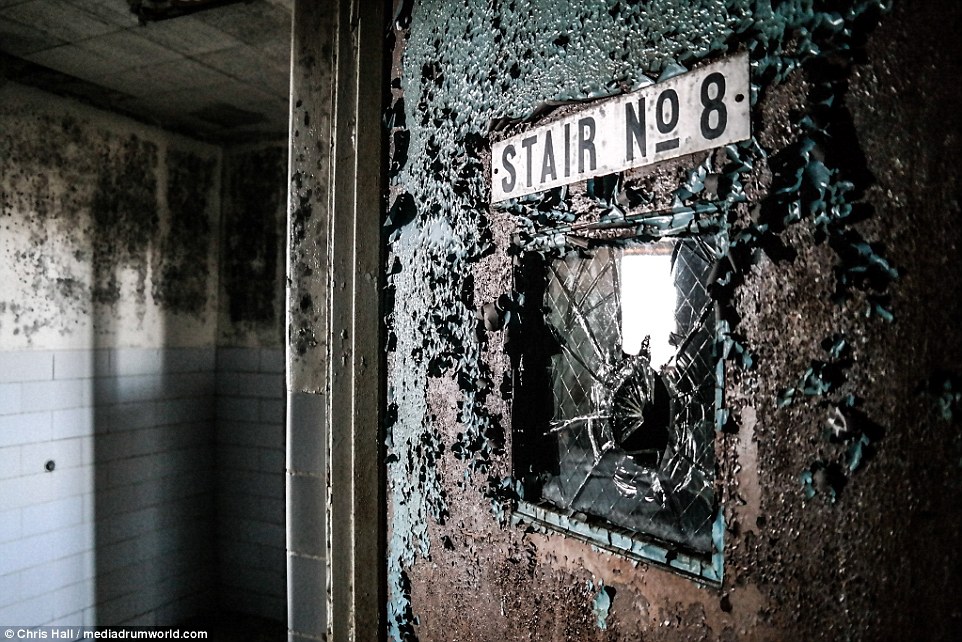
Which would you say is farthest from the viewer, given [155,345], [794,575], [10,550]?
[155,345]

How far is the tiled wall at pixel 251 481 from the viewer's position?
164 inches

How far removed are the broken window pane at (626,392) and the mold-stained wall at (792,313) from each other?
2.9 inches

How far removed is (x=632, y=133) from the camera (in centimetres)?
115

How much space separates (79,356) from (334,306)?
8.69ft

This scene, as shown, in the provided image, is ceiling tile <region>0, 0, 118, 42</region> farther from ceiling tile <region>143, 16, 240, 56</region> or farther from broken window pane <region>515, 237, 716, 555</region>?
broken window pane <region>515, 237, 716, 555</region>

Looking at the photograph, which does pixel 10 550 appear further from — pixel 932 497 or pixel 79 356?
pixel 932 497

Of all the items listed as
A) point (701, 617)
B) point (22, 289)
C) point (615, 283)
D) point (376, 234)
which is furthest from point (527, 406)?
point (22, 289)

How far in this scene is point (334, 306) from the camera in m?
1.76

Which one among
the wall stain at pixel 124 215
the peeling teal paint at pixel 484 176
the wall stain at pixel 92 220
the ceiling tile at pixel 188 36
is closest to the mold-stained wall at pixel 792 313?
the peeling teal paint at pixel 484 176

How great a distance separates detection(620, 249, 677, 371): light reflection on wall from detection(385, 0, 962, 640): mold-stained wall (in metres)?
0.11

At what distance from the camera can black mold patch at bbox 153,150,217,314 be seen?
409 cm

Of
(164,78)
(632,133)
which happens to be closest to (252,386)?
(164,78)

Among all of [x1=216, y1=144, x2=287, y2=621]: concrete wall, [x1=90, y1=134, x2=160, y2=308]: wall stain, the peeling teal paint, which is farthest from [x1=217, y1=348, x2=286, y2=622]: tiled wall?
the peeling teal paint

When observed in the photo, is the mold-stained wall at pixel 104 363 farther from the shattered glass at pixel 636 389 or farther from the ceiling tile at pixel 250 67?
the shattered glass at pixel 636 389
